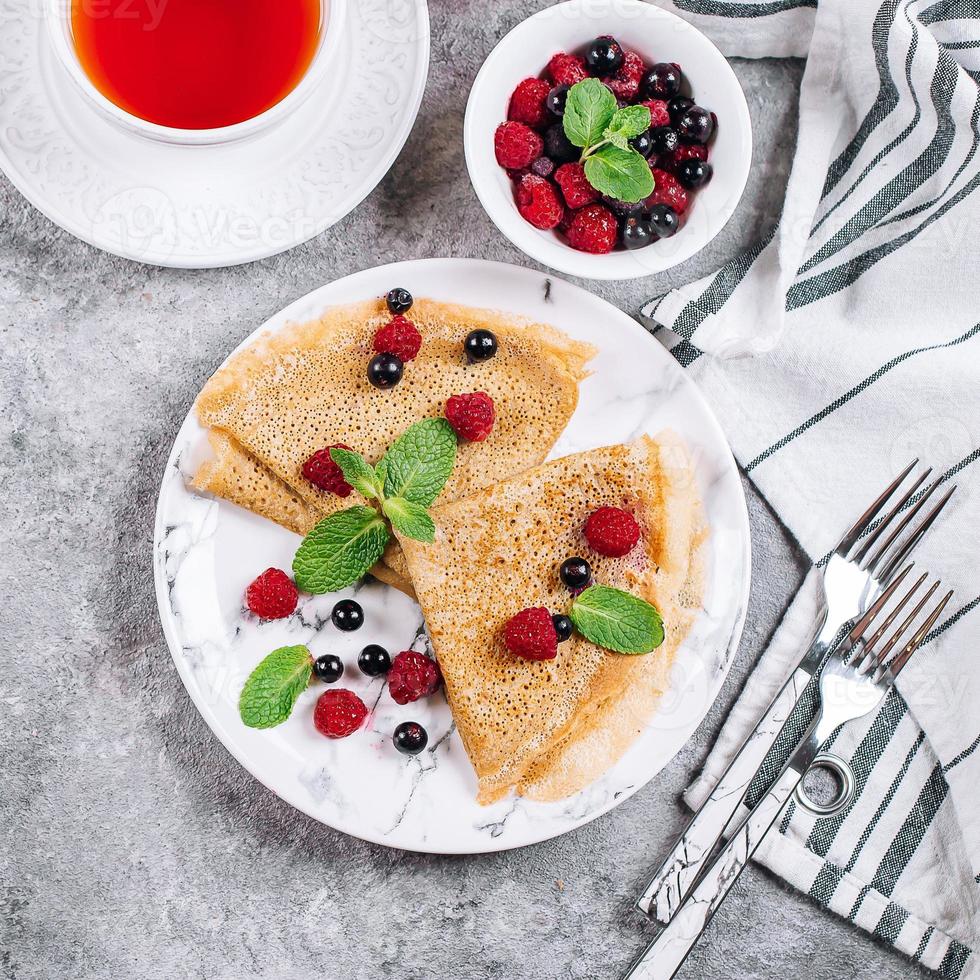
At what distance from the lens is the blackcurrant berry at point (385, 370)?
1969 mm

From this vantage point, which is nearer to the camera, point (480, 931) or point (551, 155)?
point (551, 155)

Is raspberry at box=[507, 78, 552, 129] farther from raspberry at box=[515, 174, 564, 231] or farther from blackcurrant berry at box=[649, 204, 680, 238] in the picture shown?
blackcurrant berry at box=[649, 204, 680, 238]

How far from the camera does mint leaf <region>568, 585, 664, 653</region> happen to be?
76.4 inches

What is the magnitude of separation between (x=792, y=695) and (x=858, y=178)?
3.81 feet

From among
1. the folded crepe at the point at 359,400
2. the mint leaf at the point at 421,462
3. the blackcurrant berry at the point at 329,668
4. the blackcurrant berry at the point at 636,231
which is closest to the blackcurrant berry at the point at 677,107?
the blackcurrant berry at the point at 636,231

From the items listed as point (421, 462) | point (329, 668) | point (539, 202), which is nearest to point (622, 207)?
point (539, 202)

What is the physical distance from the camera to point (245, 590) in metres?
2.02

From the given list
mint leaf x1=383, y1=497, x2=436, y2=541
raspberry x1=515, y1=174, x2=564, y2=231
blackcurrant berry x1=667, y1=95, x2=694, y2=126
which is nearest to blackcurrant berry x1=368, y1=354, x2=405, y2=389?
mint leaf x1=383, y1=497, x2=436, y2=541

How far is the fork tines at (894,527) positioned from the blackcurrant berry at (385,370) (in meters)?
1.05

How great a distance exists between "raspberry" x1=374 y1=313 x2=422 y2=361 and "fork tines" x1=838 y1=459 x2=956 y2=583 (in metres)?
1.04

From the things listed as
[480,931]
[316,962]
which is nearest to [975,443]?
[480,931]

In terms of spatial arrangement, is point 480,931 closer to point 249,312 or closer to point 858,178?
point 249,312

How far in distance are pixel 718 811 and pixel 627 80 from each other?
1.54m

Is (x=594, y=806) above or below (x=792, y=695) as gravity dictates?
below
